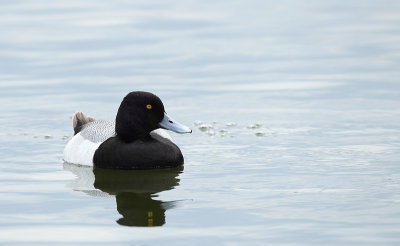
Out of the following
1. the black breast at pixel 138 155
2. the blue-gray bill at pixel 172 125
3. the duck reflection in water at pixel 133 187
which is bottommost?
the duck reflection in water at pixel 133 187

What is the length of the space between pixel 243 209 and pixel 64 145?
449cm

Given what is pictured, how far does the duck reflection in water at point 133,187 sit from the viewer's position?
1099 centimetres

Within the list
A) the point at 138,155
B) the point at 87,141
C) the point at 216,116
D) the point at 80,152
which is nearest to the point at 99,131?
the point at 87,141

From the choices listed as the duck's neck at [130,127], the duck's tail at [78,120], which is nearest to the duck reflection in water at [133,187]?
the duck's neck at [130,127]

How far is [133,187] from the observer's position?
12617 millimetres

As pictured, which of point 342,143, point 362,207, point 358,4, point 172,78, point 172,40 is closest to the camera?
point 362,207

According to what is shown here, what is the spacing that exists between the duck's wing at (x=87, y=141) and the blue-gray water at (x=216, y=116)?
0.24 meters

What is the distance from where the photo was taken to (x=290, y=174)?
41.6 feet

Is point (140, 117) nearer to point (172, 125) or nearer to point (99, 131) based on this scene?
point (172, 125)

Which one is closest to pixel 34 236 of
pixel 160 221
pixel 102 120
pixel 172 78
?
pixel 160 221

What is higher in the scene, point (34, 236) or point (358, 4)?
point (358, 4)

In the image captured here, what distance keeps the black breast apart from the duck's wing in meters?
0.15

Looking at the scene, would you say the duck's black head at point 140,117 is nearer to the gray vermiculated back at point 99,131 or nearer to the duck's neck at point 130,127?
the duck's neck at point 130,127

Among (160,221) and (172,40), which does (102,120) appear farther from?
(172,40)
